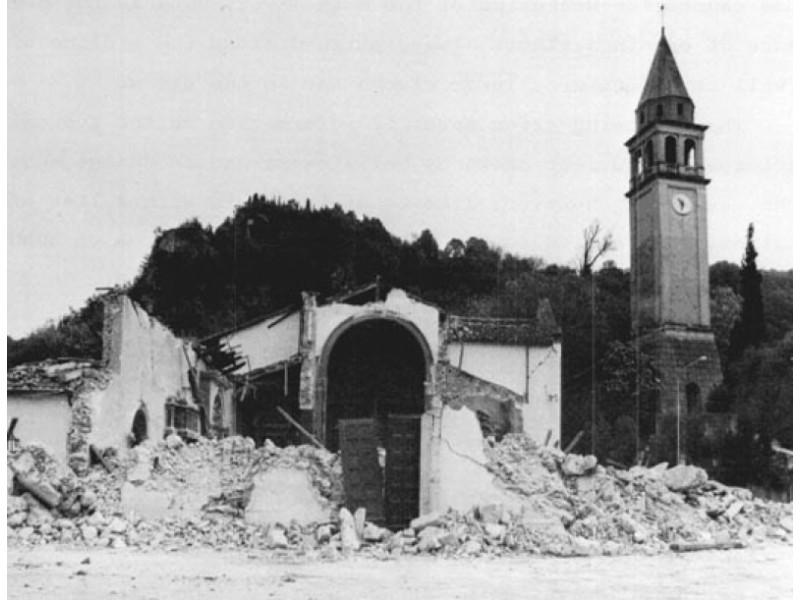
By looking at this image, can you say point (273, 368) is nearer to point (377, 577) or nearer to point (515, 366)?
point (515, 366)

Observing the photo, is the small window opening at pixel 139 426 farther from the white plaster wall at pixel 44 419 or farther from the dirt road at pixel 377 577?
the dirt road at pixel 377 577

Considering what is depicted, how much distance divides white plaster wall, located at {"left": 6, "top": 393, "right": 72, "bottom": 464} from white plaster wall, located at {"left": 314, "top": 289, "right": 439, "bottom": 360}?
13201 mm

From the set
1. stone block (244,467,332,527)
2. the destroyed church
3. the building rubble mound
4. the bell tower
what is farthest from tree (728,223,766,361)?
stone block (244,467,332,527)

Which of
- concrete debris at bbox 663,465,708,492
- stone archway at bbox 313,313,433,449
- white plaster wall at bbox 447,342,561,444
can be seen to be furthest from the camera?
white plaster wall at bbox 447,342,561,444

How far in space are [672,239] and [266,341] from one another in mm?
19776

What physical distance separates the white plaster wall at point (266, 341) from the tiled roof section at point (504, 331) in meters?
5.18

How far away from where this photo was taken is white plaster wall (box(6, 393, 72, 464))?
59.2 feet

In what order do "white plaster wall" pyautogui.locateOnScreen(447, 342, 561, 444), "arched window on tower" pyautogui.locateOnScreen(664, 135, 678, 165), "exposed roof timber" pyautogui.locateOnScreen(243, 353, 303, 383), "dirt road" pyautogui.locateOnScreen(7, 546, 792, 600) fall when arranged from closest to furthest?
"dirt road" pyautogui.locateOnScreen(7, 546, 792, 600) → "exposed roof timber" pyautogui.locateOnScreen(243, 353, 303, 383) → "white plaster wall" pyautogui.locateOnScreen(447, 342, 561, 444) → "arched window on tower" pyautogui.locateOnScreen(664, 135, 678, 165)

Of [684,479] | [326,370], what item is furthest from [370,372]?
[684,479]

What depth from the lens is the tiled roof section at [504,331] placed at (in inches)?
1259

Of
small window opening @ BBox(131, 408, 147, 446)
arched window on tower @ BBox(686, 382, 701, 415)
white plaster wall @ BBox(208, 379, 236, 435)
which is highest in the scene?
arched window on tower @ BBox(686, 382, 701, 415)

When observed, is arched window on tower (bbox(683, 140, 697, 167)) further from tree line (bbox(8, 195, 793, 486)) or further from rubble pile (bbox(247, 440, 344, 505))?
rubble pile (bbox(247, 440, 344, 505))

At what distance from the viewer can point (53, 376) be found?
18547 millimetres

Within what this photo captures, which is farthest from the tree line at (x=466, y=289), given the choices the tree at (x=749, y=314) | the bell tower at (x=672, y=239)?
the bell tower at (x=672, y=239)
